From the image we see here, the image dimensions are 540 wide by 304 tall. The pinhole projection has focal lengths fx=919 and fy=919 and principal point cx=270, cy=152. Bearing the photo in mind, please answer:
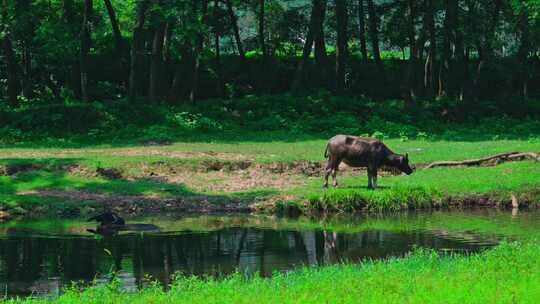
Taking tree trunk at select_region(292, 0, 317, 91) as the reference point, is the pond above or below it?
below

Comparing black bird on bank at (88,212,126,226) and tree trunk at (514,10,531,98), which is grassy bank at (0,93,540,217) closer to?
black bird on bank at (88,212,126,226)

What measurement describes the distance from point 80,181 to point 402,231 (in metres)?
11.1

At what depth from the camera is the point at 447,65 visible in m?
55.6

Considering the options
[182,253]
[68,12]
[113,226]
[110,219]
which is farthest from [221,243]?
→ [68,12]

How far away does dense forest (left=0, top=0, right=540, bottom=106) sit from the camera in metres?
45.3

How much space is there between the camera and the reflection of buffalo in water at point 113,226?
76.2ft

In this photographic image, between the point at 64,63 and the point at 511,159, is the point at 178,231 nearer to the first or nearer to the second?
the point at 511,159

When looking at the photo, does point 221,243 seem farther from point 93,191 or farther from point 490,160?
point 490,160

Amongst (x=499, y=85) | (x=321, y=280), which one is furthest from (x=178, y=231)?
(x=499, y=85)

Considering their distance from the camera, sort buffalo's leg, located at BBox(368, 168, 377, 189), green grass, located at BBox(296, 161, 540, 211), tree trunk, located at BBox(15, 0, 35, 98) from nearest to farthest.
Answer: green grass, located at BBox(296, 161, 540, 211) < buffalo's leg, located at BBox(368, 168, 377, 189) < tree trunk, located at BBox(15, 0, 35, 98)

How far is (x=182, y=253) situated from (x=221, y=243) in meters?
1.70

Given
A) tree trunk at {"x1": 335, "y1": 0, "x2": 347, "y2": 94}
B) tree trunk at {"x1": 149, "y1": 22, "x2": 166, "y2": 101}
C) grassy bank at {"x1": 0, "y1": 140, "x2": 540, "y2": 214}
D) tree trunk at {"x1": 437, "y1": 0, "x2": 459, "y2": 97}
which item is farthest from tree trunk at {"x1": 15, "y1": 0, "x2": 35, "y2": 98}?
tree trunk at {"x1": 437, "y1": 0, "x2": 459, "y2": 97}

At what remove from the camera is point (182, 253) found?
20.7 meters

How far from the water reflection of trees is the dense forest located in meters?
22.1
